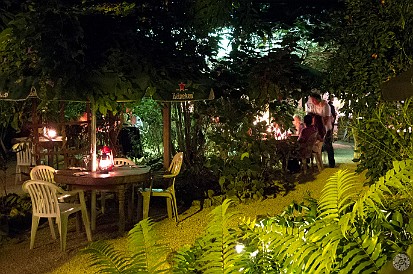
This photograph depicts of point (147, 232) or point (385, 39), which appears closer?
point (147, 232)

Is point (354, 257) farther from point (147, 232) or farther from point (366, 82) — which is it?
point (366, 82)

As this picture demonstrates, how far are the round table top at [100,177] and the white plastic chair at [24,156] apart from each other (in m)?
3.94

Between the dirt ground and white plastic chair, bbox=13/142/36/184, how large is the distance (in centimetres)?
319

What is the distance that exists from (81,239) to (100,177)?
0.86 meters

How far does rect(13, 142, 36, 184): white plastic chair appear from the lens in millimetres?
10701

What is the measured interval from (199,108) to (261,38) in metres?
1.65

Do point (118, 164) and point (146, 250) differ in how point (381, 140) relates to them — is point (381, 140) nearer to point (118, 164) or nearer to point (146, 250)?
point (118, 164)

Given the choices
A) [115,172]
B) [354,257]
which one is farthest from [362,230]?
[115,172]

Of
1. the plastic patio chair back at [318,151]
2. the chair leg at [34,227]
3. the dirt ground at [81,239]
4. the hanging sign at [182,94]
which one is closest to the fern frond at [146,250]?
the dirt ground at [81,239]

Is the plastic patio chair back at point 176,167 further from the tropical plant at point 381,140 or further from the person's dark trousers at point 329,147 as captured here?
the person's dark trousers at point 329,147

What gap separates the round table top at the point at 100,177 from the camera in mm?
6575

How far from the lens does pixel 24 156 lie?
11211 millimetres

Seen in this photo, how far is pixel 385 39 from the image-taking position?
643cm

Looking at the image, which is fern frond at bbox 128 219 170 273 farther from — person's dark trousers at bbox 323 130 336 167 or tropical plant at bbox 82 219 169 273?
person's dark trousers at bbox 323 130 336 167
